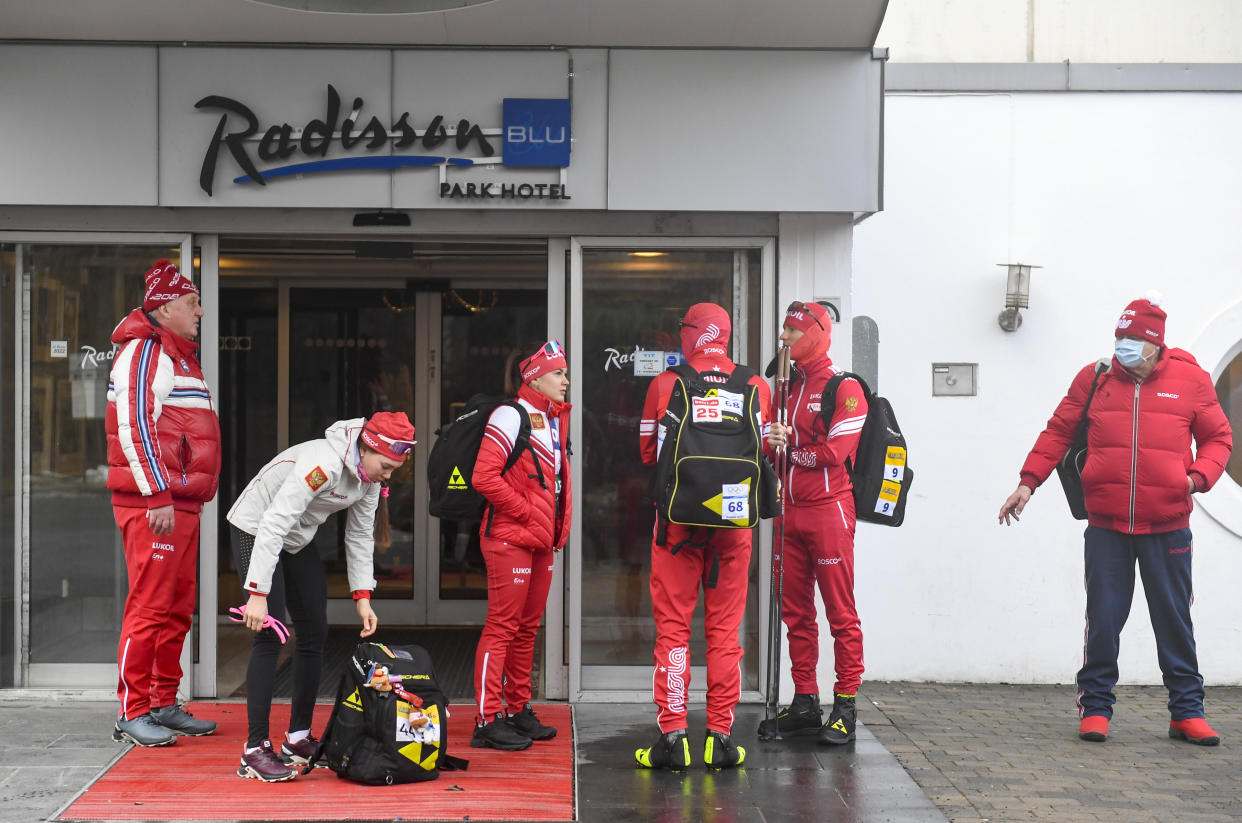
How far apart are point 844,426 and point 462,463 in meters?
1.85

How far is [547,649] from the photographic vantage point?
690 cm

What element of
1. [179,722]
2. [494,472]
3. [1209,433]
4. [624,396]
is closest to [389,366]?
[624,396]

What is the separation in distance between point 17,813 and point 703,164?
14.4 ft

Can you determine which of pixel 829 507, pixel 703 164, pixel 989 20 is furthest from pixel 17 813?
pixel 989 20

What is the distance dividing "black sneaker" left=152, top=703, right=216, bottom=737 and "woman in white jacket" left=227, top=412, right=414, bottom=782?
0.79 m

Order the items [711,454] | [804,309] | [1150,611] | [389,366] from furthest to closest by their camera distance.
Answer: [389,366]
[1150,611]
[804,309]
[711,454]

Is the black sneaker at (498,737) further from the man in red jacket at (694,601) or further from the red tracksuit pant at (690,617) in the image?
the red tracksuit pant at (690,617)

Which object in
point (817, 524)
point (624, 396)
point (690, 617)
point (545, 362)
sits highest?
point (545, 362)

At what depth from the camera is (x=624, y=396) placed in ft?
22.7

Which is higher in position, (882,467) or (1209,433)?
(1209,433)

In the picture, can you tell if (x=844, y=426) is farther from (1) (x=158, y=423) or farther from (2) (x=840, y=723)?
(1) (x=158, y=423)

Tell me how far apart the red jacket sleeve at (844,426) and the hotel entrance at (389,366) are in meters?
3.57

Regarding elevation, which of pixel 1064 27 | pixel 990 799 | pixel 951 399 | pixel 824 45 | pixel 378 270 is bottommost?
pixel 990 799

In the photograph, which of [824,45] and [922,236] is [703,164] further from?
[922,236]
